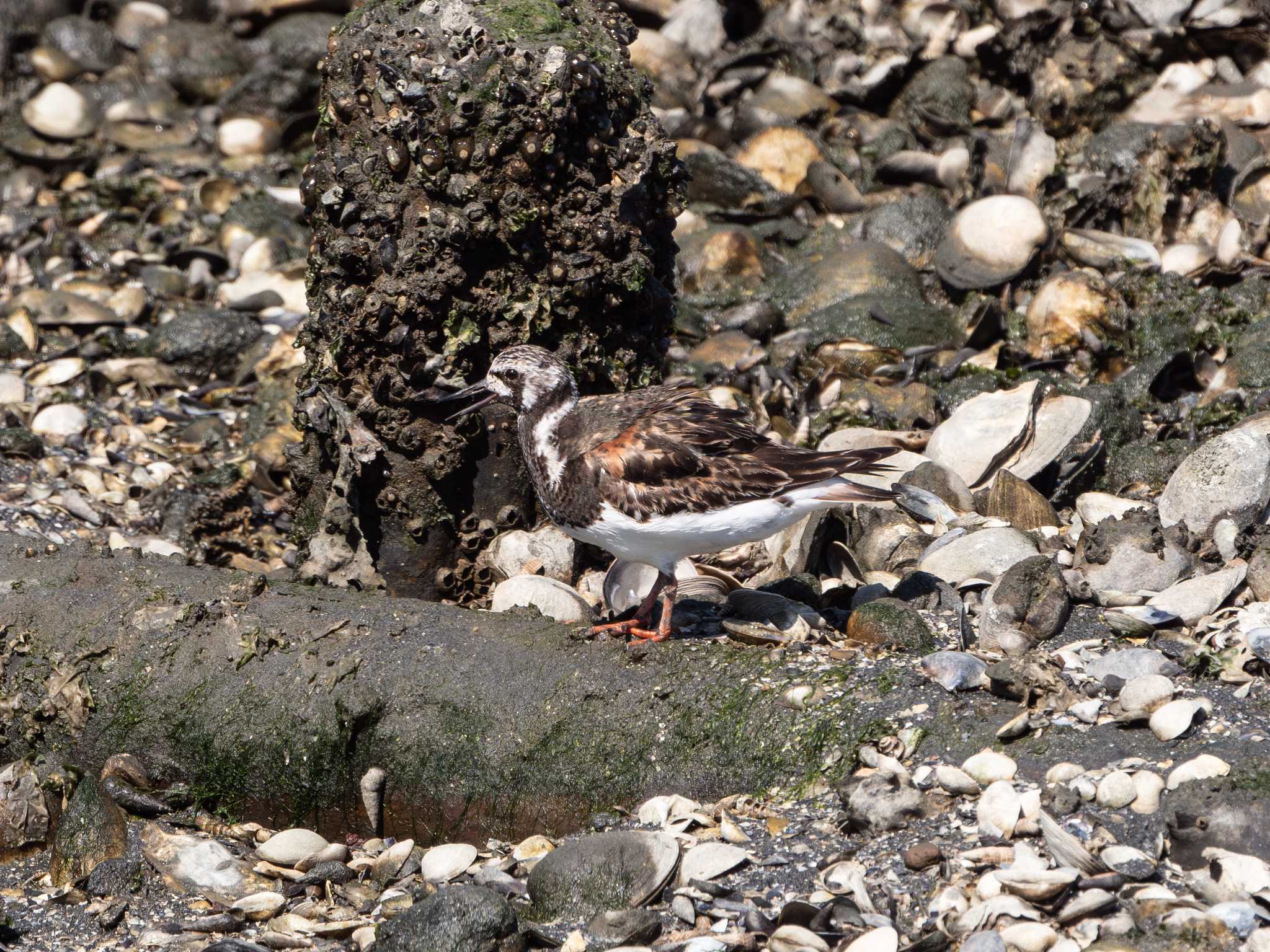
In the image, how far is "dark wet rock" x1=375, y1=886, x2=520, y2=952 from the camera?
14.7 ft

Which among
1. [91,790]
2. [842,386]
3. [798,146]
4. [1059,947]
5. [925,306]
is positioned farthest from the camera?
[798,146]

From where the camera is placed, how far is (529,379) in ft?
20.3

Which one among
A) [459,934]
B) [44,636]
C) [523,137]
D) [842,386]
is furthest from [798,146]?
[459,934]

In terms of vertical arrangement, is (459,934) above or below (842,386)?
above

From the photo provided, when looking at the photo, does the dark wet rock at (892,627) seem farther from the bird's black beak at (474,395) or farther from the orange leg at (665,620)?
the bird's black beak at (474,395)

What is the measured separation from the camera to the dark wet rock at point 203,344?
10.7 m

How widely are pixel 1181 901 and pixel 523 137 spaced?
174 inches

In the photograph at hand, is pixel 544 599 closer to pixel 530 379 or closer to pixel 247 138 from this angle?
pixel 530 379

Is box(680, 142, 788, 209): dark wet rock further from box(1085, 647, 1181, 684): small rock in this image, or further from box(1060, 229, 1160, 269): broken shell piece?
A: box(1085, 647, 1181, 684): small rock

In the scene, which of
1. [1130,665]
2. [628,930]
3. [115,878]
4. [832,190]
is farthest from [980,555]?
[832,190]

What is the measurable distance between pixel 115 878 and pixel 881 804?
307 cm

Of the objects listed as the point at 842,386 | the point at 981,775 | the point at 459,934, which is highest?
the point at 981,775

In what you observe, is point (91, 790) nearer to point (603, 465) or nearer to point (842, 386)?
point (603, 465)

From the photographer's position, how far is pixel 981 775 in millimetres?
4785
